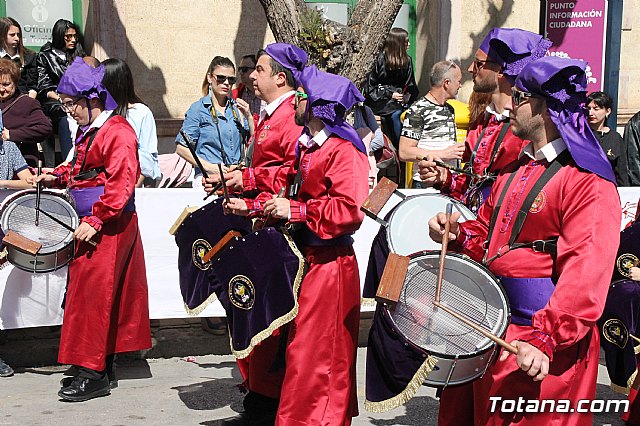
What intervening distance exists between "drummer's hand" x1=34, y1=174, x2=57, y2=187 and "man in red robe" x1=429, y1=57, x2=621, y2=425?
359 centimetres

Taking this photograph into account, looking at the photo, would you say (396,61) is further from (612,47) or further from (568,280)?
(568,280)

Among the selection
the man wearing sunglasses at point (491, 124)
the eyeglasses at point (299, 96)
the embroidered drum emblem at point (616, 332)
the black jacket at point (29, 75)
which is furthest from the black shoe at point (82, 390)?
the black jacket at point (29, 75)

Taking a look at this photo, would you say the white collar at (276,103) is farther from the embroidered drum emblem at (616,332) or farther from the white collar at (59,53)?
the white collar at (59,53)

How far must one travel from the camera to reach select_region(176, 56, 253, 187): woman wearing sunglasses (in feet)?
26.2

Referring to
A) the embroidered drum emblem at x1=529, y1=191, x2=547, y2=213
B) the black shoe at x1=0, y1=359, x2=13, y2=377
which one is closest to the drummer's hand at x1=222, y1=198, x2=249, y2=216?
the embroidered drum emblem at x1=529, y1=191, x2=547, y2=213

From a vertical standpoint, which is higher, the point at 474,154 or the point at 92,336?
the point at 474,154

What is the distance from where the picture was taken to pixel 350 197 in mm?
4816

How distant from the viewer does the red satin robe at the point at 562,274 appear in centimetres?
347

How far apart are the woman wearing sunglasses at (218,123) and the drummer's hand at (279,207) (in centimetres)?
307

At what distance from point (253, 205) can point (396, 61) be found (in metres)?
5.39

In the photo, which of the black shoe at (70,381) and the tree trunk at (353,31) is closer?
the black shoe at (70,381)

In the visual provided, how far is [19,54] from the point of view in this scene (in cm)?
920

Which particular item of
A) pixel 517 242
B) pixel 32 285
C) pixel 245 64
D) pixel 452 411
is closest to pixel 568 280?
pixel 517 242

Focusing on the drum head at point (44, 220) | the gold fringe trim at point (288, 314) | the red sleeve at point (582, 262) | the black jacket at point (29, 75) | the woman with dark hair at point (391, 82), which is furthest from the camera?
the woman with dark hair at point (391, 82)
